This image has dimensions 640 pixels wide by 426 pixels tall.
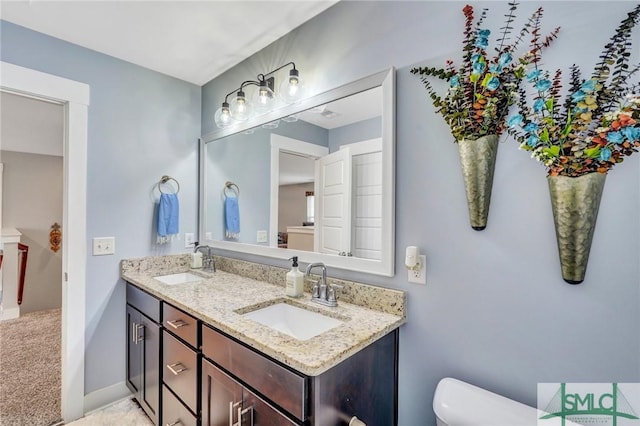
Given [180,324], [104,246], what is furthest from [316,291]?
[104,246]

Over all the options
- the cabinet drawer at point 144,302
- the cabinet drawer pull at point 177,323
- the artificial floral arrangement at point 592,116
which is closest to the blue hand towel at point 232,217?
the cabinet drawer at point 144,302

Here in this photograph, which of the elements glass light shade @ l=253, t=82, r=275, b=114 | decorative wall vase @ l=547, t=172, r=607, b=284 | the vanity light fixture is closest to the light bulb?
the vanity light fixture

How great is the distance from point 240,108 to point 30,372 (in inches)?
105

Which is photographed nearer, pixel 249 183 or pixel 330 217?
pixel 330 217

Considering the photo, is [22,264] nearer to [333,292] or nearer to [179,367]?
[179,367]

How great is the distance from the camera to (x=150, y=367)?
5.80 ft

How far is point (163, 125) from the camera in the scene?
90.3 inches

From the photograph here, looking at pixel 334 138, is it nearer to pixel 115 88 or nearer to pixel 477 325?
A: pixel 477 325

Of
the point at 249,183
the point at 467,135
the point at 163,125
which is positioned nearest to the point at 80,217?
the point at 163,125

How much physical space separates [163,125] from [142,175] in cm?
43

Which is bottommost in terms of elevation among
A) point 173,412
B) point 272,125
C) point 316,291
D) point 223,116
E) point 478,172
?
point 173,412

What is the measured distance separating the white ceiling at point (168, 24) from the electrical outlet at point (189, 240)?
1305 millimetres

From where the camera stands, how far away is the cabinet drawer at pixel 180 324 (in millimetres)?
1380

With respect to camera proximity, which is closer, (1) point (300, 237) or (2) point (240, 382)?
(2) point (240, 382)
